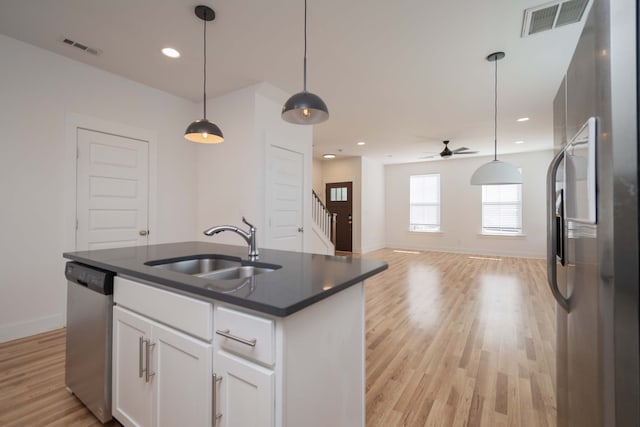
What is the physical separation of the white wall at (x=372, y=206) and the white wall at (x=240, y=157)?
4.41m

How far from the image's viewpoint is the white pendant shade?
3352 mm

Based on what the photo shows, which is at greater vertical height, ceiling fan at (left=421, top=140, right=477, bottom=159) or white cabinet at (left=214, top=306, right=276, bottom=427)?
ceiling fan at (left=421, top=140, right=477, bottom=159)

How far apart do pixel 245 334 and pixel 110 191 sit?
3.34 m

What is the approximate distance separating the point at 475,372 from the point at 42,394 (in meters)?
3.13

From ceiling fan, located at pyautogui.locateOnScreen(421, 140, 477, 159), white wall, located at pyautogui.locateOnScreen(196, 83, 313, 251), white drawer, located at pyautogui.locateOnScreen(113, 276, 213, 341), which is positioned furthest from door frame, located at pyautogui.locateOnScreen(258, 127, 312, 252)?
ceiling fan, located at pyautogui.locateOnScreen(421, 140, 477, 159)

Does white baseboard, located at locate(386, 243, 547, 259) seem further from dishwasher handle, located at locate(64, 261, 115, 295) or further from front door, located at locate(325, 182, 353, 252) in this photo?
dishwasher handle, located at locate(64, 261, 115, 295)

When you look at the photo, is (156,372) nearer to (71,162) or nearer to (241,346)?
(241,346)

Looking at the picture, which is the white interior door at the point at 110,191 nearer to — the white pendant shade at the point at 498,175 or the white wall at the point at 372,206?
the white pendant shade at the point at 498,175

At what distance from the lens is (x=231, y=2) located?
85.8 inches

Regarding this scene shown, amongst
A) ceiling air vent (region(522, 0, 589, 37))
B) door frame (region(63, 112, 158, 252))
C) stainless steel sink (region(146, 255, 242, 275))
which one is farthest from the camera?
door frame (region(63, 112, 158, 252))

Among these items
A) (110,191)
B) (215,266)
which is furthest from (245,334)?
(110,191)

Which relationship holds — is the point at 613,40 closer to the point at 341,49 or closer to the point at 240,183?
the point at 341,49

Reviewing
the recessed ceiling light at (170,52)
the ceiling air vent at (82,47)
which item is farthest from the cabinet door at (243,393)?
the ceiling air vent at (82,47)

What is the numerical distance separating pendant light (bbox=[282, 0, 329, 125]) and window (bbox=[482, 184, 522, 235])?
7.52 m
